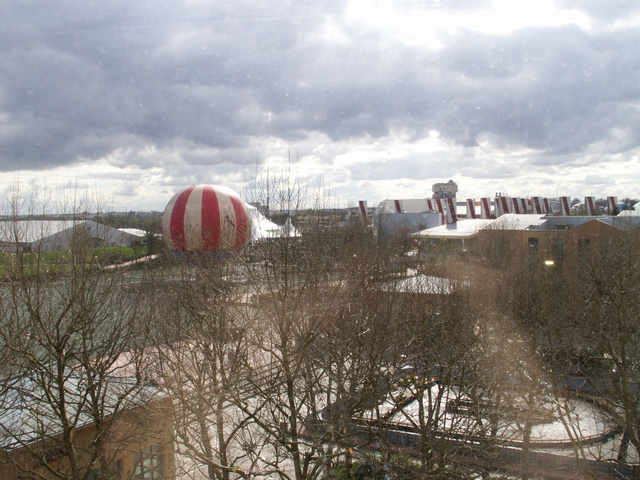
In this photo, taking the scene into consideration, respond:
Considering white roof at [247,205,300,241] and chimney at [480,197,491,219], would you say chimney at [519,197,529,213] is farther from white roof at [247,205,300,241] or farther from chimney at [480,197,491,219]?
white roof at [247,205,300,241]

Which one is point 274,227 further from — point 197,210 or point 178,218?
point 178,218

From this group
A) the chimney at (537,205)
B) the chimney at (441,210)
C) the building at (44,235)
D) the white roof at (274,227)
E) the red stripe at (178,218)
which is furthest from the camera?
the chimney at (537,205)

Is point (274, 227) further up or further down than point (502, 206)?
further down

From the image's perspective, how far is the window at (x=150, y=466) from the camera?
804cm

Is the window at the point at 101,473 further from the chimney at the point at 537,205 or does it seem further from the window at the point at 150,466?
the chimney at the point at 537,205

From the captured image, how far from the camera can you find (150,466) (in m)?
8.46

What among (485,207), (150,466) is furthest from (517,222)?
(150,466)

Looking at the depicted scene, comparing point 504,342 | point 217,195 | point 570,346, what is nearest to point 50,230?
point 504,342

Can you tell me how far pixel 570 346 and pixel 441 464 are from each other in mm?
6451

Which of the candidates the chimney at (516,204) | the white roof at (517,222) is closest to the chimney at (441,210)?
the chimney at (516,204)

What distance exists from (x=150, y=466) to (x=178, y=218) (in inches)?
598

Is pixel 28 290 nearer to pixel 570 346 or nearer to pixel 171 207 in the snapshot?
pixel 570 346

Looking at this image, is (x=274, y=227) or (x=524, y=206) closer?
(x=274, y=227)

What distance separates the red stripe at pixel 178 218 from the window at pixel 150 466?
523 inches
